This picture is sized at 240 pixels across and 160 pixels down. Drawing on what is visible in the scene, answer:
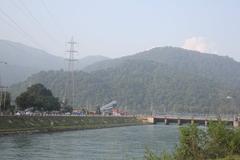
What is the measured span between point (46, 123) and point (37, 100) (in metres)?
22.7

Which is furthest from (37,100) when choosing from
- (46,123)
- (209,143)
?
(209,143)

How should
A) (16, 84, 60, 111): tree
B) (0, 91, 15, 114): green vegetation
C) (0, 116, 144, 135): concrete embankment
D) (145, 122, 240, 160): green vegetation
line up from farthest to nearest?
(16, 84, 60, 111): tree, (0, 91, 15, 114): green vegetation, (0, 116, 144, 135): concrete embankment, (145, 122, 240, 160): green vegetation

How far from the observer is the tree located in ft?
336

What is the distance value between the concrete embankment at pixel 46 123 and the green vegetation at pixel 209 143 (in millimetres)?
46670

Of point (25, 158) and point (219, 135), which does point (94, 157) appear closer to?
point (25, 158)

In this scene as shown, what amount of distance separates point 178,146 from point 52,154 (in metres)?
23.8

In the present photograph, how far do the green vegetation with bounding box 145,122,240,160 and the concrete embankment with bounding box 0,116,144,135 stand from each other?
46670 mm

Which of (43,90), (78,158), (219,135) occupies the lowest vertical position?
(78,158)

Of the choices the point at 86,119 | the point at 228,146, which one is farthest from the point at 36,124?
the point at 228,146

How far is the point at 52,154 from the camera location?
4212 cm

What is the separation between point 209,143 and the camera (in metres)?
21.0

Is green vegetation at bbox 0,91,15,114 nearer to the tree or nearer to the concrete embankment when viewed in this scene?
the tree

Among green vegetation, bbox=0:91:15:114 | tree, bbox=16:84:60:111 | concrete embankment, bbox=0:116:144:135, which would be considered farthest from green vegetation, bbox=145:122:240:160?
tree, bbox=16:84:60:111

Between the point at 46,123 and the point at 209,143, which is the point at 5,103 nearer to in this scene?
the point at 46,123
